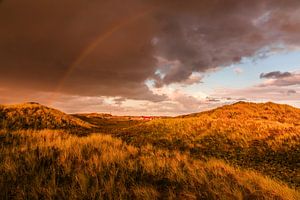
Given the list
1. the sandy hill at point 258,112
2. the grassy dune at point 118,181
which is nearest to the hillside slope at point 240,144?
the grassy dune at point 118,181

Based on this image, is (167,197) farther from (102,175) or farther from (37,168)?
(37,168)

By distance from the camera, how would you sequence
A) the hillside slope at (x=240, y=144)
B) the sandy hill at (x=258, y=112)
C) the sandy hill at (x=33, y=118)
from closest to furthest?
the hillside slope at (x=240, y=144)
the sandy hill at (x=33, y=118)
the sandy hill at (x=258, y=112)

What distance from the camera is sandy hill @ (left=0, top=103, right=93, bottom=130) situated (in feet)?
93.0

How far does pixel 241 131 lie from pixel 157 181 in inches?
541

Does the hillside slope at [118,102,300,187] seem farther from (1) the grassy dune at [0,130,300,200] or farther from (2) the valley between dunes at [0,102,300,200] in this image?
(1) the grassy dune at [0,130,300,200]

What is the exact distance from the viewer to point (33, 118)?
31031 millimetres

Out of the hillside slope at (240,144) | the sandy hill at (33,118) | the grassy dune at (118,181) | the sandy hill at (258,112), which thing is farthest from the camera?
the sandy hill at (258,112)

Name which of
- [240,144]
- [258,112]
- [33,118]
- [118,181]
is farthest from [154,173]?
[258,112]

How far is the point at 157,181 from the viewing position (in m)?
7.01

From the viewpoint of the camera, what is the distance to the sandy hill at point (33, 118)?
93.0 ft

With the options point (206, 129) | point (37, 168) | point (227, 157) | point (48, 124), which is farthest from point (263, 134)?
point (48, 124)

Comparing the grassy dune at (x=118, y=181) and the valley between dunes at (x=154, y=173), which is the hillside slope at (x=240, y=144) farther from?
the grassy dune at (x=118, y=181)

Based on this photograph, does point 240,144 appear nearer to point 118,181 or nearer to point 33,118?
point 118,181

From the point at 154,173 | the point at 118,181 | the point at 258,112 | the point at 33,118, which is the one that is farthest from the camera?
the point at 258,112
